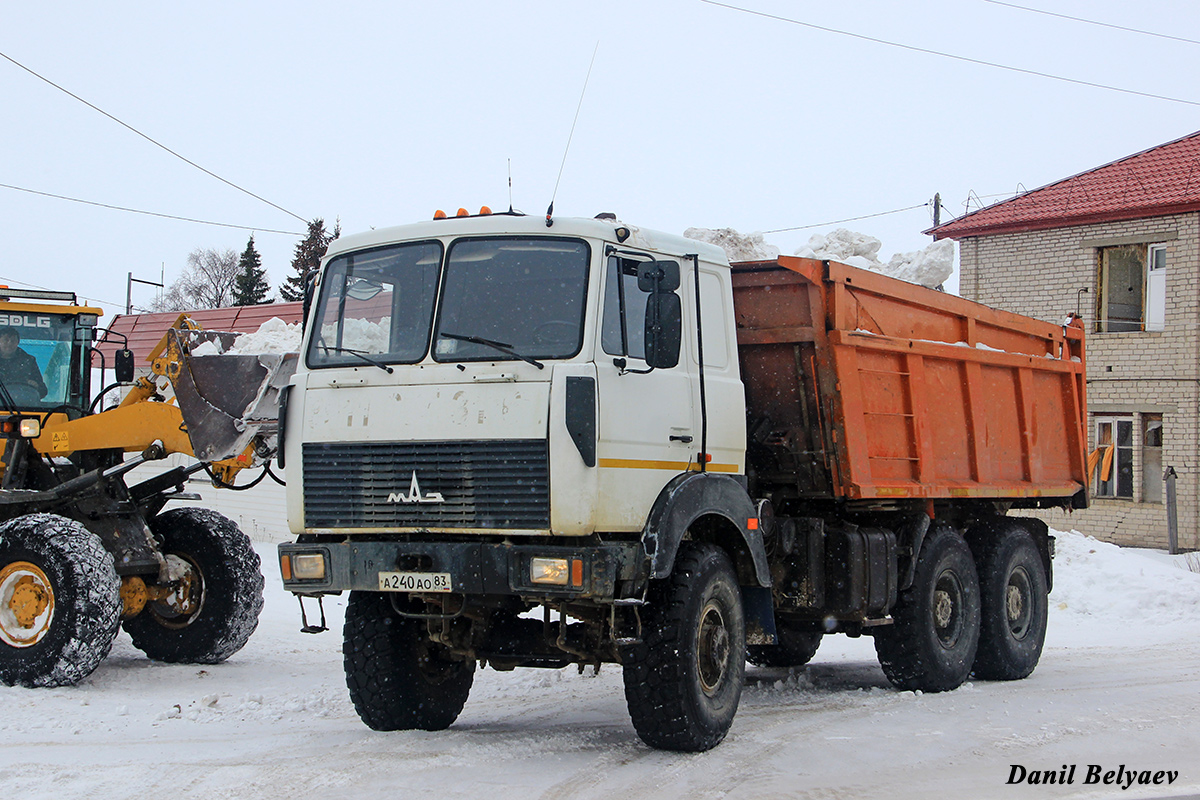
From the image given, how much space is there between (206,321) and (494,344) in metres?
23.4

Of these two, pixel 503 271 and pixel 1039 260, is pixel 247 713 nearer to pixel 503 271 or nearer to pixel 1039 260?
pixel 503 271

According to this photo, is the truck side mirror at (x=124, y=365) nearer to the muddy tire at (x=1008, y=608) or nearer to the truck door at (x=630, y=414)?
the truck door at (x=630, y=414)

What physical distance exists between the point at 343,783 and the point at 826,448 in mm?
3749

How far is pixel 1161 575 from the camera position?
1455 centimetres

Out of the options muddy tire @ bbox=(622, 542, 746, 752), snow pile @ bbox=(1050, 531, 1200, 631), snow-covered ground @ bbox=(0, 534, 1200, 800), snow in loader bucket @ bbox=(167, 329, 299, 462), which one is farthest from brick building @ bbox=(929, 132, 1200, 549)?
snow in loader bucket @ bbox=(167, 329, 299, 462)

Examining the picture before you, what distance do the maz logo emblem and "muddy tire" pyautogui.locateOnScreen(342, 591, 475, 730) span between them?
82 cm

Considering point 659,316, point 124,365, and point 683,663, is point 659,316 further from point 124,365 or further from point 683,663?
point 124,365

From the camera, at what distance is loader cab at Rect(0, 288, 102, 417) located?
1010 centimetres

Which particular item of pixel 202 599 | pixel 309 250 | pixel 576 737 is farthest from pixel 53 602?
pixel 309 250

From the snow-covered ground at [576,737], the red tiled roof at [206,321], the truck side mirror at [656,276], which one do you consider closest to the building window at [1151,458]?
the snow-covered ground at [576,737]

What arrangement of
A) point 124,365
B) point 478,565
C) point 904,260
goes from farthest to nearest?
1. point 904,260
2. point 124,365
3. point 478,565

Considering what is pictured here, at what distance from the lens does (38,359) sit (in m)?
10.3

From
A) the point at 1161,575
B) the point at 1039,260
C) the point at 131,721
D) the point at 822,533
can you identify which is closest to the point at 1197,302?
the point at 1039,260

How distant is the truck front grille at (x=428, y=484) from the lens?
593 centimetres
